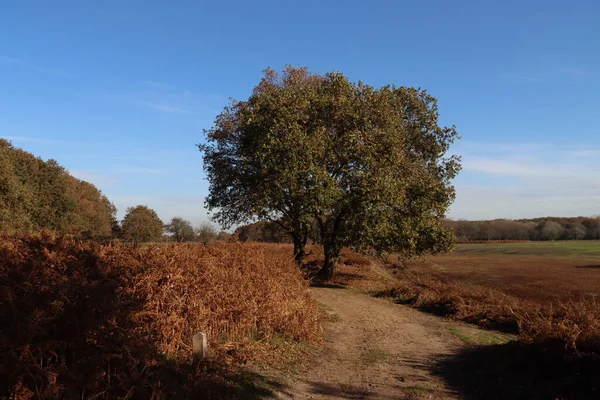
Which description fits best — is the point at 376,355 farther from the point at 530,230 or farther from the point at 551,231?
the point at 530,230

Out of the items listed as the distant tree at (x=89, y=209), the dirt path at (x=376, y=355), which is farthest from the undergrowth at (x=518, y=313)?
the distant tree at (x=89, y=209)

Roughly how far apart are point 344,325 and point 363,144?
8609mm

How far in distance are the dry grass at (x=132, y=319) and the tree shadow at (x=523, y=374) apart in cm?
332

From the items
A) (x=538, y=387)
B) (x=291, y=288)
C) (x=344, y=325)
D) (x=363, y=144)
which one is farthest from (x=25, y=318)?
(x=363, y=144)

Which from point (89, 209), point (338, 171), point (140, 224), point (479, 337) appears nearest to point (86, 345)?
point (479, 337)

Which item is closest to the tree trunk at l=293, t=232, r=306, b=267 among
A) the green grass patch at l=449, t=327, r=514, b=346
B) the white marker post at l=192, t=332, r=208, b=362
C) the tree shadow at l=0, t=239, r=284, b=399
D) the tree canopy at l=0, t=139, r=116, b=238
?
the green grass patch at l=449, t=327, r=514, b=346

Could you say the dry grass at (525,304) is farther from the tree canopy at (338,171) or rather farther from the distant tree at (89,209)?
the distant tree at (89,209)

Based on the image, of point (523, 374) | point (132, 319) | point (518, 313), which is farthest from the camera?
point (518, 313)

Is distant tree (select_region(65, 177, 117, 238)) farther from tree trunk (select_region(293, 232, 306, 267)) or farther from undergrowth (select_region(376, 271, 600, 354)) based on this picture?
undergrowth (select_region(376, 271, 600, 354))

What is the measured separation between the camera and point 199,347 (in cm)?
607

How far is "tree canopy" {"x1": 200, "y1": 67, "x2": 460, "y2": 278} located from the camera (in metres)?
16.8

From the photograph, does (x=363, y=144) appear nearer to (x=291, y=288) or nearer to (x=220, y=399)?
(x=291, y=288)

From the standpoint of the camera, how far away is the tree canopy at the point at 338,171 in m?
16.8

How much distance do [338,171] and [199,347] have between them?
13370 millimetres
